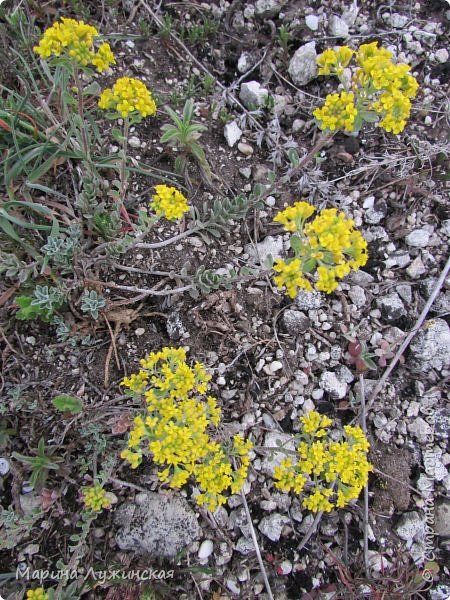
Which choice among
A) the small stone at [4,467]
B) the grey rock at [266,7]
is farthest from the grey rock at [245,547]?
the grey rock at [266,7]

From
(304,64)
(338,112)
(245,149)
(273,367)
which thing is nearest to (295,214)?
(338,112)

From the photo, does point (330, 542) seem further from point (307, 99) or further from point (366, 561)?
point (307, 99)

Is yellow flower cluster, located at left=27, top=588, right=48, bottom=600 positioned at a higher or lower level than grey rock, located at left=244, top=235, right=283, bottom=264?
lower

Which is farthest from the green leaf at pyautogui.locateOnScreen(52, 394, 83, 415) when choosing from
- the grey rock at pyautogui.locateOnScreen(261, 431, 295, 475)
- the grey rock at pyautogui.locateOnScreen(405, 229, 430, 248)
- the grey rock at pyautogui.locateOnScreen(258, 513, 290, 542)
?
the grey rock at pyautogui.locateOnScreen(405, 229, 430, 248)

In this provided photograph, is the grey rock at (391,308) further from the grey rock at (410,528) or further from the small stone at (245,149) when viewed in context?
the small stone at (245,149)

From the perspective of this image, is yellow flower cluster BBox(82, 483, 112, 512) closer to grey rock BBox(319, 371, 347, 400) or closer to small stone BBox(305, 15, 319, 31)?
grey rock BBox(319, 371, 347, 400)

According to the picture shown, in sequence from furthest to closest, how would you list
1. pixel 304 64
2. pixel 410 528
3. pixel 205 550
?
pixel 304 64 < pixel 410 528 < pixel 205 550

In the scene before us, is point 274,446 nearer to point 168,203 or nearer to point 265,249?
point 265,249
